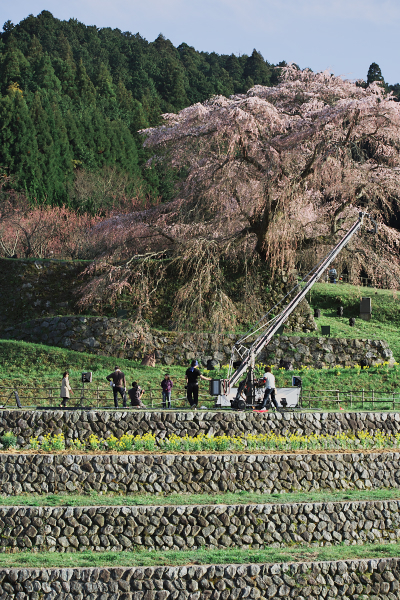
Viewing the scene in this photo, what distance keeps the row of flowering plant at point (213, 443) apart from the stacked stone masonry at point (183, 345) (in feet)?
24.6

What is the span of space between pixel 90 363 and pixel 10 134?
3642cm

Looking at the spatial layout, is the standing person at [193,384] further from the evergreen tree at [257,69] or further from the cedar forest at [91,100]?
the evergreen tree at [257,69]

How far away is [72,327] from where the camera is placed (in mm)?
24766

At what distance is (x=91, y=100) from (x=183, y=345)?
52.8m

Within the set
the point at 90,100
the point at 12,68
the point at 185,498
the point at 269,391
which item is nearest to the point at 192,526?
the point at 185,498

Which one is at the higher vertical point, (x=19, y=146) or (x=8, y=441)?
(x=19, y=146)

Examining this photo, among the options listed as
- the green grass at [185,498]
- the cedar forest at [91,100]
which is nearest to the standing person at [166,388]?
the green grass at [185,498]

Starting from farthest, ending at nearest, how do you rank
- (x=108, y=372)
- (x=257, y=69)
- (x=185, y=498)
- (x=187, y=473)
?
1. (x=257, y=69)
2. (x=108, y=372)
3. (x=187, y=473)
4. (x=185, y=498)

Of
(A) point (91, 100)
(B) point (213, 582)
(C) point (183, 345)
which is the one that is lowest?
(B) point (213, 582)

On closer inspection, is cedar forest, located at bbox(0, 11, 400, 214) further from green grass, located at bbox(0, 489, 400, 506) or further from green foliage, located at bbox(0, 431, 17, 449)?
green grass, located at bbox(0, 489, 400, 506)

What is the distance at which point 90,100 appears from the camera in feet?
234

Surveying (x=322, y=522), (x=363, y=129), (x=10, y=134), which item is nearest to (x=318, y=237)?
(x=363, y=129)

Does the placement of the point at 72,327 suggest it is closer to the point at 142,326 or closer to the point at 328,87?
the point at 142,326

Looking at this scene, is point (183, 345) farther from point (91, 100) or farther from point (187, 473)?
point (91, 100)
